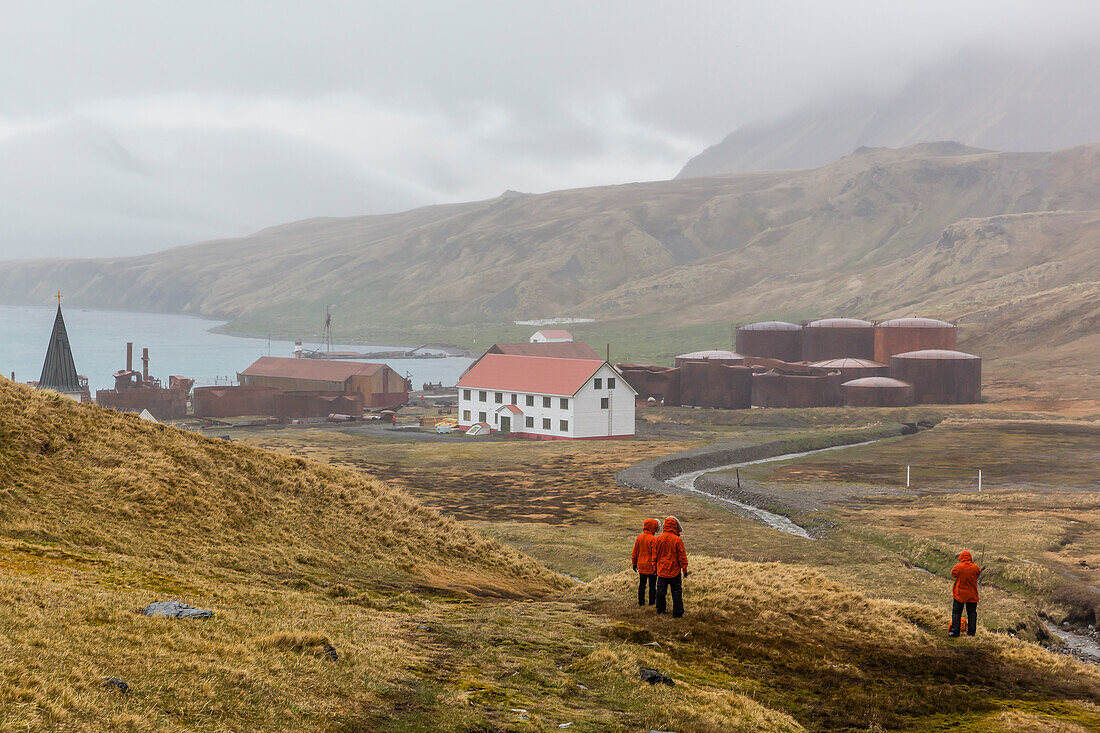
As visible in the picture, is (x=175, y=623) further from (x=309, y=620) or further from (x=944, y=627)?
(x=944, y=627)

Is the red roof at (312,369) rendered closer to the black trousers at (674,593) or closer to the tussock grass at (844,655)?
the tussock grass at (844,655)

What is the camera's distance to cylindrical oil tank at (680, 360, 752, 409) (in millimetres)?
121438

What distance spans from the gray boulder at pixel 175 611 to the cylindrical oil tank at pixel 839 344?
14280cm

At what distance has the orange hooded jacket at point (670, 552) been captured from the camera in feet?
63.3

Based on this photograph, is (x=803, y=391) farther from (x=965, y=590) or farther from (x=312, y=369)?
(x=965, y=590)

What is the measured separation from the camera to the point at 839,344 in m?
150

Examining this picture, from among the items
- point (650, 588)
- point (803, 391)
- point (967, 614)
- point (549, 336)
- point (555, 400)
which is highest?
point (549, 336)

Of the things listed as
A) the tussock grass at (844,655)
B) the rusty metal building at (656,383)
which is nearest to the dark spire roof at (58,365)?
the tussock grass at (844,655)

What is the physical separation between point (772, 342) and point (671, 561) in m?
134

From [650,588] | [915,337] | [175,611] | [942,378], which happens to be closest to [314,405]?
[942,378]

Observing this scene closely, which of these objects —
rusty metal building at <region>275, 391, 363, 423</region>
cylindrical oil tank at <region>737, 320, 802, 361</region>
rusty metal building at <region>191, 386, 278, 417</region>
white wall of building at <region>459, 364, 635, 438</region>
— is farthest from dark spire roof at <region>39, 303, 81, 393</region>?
cylindrical oil tank at <region>737, 320, 802, 361</region>

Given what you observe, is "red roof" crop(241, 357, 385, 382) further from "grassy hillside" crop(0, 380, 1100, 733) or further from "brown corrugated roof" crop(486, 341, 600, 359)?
"grassy hillside" crop(0, 380, 1100, 733)

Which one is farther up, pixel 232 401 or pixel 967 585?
pixel 232 401

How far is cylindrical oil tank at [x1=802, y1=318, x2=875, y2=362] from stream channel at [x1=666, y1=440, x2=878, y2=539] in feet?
195
